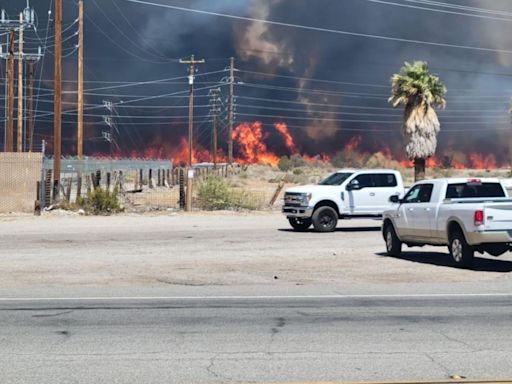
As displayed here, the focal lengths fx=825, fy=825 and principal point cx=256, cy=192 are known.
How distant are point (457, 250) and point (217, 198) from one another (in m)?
21.1

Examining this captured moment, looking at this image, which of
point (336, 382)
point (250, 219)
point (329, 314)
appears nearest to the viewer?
point (336, 382)

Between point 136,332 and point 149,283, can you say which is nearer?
point 136,332

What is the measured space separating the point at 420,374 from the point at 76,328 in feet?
15.1

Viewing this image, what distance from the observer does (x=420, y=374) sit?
7.63 metres

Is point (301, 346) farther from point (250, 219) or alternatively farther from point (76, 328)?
point (250, 219)

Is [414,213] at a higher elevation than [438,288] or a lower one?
higher

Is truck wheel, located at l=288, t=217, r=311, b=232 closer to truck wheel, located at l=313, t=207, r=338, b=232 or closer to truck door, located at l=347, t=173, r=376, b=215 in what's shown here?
truck wheel, located at l=313, t=207, r=338, b=232

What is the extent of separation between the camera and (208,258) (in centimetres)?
1992

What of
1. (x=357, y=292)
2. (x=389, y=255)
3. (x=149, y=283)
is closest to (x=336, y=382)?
(x=357, y=292)

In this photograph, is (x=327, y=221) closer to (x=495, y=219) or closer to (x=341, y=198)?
(x=341, y=198)

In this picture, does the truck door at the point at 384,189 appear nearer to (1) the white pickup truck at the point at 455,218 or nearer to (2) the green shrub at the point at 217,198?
(1) the white pickup truck at the point at 455,218

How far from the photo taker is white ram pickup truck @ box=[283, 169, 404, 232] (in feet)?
91.5

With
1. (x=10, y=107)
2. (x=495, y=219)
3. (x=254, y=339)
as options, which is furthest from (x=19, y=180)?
(x=254, y=339)

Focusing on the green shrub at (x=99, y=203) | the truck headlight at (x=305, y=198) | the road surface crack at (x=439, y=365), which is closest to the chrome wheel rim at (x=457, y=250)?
the road surface crack at (x=439, y=365)
